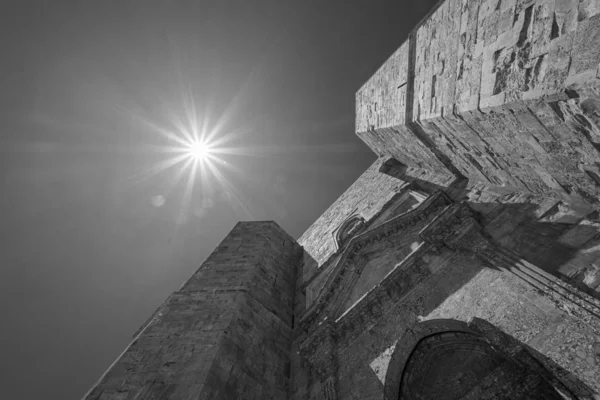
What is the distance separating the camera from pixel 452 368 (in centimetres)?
505

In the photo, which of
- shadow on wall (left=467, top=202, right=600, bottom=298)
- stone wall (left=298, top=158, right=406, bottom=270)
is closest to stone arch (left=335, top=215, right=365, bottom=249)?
stone wall (left=298, top=158, right=406, bottom=270)

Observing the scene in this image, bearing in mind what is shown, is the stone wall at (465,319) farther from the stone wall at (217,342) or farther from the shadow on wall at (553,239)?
the stone wall at (217,342)

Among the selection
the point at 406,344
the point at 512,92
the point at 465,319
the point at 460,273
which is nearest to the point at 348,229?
the point at 460,273

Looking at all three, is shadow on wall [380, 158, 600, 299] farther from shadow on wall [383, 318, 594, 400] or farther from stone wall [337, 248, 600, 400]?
shadow on wall [383, 318, 594, 400]

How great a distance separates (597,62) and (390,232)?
5.62 m

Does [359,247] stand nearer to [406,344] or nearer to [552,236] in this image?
[406,344]

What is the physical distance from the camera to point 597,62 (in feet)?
9.78

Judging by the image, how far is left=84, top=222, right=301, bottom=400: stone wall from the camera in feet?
17.8

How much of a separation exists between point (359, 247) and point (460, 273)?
3.17 metres

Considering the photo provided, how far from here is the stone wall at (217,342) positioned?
5414mm

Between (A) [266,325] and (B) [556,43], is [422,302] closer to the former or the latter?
(A) [266,325]

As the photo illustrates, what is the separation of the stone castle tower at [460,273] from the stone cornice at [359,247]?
4cm

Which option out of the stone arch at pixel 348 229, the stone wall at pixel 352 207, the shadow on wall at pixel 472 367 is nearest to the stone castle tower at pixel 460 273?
the shadow on wall at pixel 472 367

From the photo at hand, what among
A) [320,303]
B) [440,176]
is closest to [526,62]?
[440,176]
